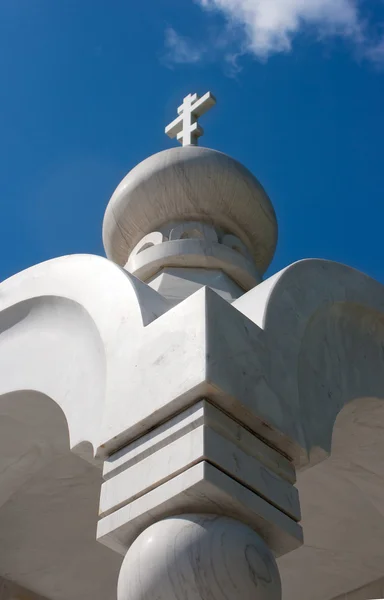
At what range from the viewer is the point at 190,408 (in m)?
2.95

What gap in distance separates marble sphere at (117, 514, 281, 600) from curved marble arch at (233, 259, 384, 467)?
0.54 meters

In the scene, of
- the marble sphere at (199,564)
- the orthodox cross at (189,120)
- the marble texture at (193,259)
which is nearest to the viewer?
the marble sphere at (199,564)

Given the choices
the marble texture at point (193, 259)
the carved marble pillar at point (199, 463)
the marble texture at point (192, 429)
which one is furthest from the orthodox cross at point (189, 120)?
the marble texture at point (192, 429)

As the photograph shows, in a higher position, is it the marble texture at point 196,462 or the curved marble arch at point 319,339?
the curved marble arch at point 319,339

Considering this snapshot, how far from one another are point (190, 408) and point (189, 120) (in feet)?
12.1

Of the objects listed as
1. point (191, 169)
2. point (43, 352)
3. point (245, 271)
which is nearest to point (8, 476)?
point (43, 352)

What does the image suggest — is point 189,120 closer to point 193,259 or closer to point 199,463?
point 193,259

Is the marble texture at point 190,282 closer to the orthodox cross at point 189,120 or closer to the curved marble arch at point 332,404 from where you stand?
the curved marble arch at point 332,404

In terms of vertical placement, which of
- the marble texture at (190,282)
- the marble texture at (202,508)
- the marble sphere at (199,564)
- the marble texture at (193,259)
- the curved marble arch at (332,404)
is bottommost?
the marble sphere at (199,564)

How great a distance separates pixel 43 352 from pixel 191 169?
5.70 ft

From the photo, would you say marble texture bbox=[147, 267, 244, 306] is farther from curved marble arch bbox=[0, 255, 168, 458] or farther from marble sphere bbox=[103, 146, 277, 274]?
curved marble arch bbox=[0, 255, 168, 458]

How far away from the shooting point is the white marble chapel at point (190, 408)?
2799mm

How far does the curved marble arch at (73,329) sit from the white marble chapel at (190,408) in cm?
1

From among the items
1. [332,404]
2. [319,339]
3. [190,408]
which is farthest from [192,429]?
[319,339]
